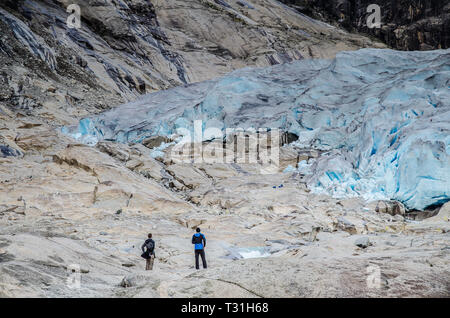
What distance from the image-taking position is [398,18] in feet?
157

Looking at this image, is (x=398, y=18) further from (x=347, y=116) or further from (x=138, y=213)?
(x=138, y=213)

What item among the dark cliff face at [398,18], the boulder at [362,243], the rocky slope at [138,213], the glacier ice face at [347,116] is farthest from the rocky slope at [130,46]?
the boulder at [362,243]

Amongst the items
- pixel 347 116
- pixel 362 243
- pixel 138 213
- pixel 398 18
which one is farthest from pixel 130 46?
pixel 398 18

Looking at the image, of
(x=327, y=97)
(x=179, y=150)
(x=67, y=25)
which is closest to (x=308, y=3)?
(x=67, y=25)

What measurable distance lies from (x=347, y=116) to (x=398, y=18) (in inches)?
1540

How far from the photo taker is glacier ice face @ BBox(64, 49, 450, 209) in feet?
36.6

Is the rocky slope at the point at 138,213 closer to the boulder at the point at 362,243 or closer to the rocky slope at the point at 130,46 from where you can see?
the boulder at the point at 362,243

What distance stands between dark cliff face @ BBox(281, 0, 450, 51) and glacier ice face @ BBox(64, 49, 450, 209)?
29.8 meters

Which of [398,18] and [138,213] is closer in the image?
[138,213]

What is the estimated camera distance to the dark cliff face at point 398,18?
149 ft

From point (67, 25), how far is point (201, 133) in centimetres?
1830

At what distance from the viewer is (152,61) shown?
110 ft

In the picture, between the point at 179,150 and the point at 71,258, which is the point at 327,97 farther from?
the point at 71,258

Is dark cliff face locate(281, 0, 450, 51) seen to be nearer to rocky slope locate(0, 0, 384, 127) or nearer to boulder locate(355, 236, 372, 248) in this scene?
rocky slope locate(0, 0, 384, 127)
